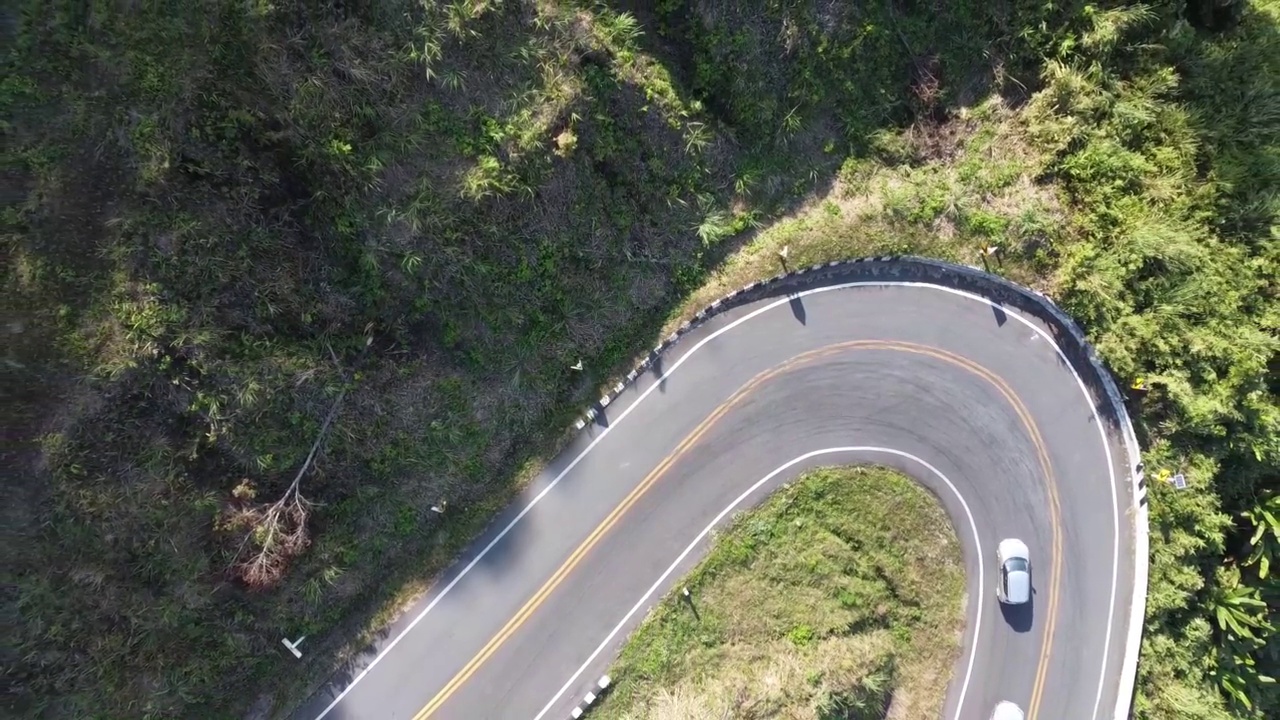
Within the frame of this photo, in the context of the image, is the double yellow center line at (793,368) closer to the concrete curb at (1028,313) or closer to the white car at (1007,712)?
the white car at (1007,712)

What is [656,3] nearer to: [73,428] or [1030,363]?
[1030,363]

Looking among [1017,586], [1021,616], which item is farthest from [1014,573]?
[1021,616]

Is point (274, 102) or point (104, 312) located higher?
point (274, 102)

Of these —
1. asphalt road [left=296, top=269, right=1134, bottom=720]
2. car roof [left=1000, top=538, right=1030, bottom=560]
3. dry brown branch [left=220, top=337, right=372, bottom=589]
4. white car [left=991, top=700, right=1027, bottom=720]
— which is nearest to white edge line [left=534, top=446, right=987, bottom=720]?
asphalt road [left=296, top=269, right=1134, bottom=720]

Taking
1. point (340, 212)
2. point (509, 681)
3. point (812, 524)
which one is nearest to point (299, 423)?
point (340, 212)

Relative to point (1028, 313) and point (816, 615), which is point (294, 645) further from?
point (1028, 313)
